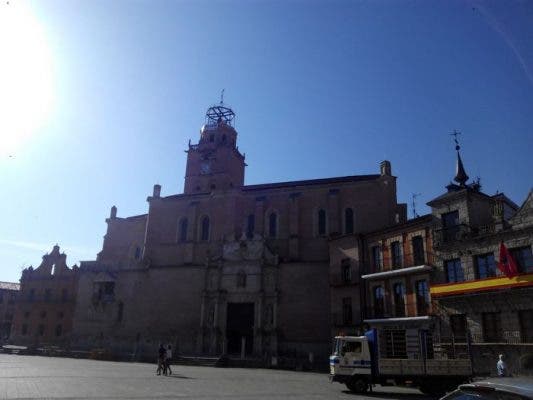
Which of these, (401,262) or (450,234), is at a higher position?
(450,234)

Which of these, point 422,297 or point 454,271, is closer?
point 454,271

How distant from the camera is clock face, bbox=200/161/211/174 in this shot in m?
65.6

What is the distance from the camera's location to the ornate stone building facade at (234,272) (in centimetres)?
4100

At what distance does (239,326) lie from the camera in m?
42.4

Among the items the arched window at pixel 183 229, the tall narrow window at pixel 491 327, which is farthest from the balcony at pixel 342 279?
the arched window at pixel 183 229

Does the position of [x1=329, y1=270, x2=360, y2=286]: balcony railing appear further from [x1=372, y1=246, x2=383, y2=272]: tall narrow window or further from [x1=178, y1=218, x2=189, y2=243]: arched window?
[x1=178, y1=218, x2=189, y2=243]: arched window

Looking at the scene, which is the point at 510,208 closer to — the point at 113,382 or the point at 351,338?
the point at 351,338

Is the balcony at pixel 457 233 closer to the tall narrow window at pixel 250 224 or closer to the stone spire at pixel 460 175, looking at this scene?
the stone spire at pixel 460 175

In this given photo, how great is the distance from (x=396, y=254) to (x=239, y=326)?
1731 centimetres

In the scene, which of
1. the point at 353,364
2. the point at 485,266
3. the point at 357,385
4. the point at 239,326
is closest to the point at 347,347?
the point at 353,364

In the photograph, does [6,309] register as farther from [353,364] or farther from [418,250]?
[353,364]

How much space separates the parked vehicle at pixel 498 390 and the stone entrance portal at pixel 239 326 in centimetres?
3809

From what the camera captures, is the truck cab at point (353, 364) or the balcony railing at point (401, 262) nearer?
the truck cab at point (353, 364)

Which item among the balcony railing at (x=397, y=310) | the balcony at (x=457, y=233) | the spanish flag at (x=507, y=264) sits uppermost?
the balcony at (x=457, y=233)
